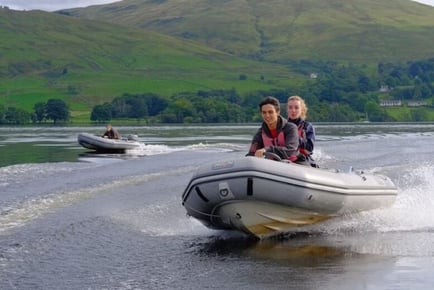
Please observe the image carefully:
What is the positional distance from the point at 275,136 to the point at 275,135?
0.02 m

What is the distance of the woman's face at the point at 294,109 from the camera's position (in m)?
15.5

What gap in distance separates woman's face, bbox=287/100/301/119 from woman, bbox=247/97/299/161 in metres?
0.50

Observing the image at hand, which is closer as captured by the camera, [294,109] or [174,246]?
[174,246]

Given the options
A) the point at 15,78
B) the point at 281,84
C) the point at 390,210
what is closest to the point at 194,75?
the point at 281,84

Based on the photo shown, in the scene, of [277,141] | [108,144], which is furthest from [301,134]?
[108,144]

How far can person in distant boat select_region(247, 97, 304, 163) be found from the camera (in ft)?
48.5

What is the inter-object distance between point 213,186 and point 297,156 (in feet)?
5.96

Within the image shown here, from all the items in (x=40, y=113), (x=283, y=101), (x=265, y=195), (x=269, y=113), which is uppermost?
(x=269, y=113)

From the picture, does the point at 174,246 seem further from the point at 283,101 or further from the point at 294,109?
the point at 283,101

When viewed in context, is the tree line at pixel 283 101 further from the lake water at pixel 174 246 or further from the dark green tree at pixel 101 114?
the lake water at pixel 174 246

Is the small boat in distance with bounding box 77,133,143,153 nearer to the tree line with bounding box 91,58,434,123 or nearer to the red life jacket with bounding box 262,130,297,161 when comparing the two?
the red life jacket with bounding box 262,130,297,161

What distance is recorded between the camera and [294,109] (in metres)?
15.5

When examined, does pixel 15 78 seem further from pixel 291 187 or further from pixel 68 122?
pixel 291 187

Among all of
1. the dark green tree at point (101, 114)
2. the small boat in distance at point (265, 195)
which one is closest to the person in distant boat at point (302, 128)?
the small boat in distance at point (265, 195)
